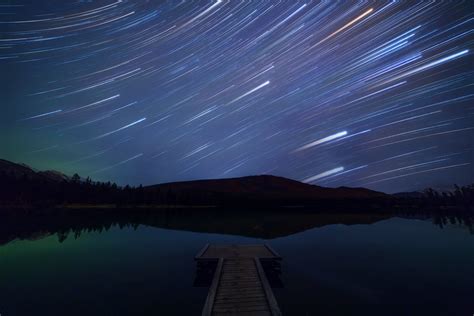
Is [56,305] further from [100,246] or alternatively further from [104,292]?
[100,246]

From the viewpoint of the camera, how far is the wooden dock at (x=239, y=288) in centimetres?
1010

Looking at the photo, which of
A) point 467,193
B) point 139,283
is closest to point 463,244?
point 139,283

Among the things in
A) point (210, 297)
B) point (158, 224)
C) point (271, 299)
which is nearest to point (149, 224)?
point (158, 224)

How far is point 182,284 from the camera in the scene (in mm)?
16672

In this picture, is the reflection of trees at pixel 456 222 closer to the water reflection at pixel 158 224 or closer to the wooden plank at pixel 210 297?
the water reflection at pixel 158 224

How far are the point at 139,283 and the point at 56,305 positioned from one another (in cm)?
447

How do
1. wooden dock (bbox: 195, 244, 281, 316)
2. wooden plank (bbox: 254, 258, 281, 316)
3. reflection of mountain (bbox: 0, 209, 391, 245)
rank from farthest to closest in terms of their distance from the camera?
reflection of mountain (bbox: 0, 209, 391, 245) < wooden dock (bbox: 195, 244, 281, 316) < wooden plank (bbox: 254, 258, 281, 316)

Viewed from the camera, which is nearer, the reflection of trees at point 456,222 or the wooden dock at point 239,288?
the wooden dock at point 239,288

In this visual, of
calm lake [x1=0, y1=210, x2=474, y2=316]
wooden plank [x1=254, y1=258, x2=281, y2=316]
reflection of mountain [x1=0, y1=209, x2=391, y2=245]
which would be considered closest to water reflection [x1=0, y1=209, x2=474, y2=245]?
reflection of mountain [x1=0, y1=209, x2=391, y2=245]

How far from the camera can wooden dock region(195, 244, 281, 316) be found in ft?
33.1

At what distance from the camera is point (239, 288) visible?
12344mm

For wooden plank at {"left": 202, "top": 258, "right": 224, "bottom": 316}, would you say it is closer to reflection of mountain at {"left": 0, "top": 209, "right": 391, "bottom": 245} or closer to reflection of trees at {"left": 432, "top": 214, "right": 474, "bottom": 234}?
reflection of mountain at {"left": 0, "top": 209, "right": 391, "bottom": 245}

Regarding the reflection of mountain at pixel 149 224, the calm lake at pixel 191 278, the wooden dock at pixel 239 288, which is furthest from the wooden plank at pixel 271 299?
the reflection of mountain at pixel 149 224

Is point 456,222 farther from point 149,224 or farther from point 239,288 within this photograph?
point 239,288
